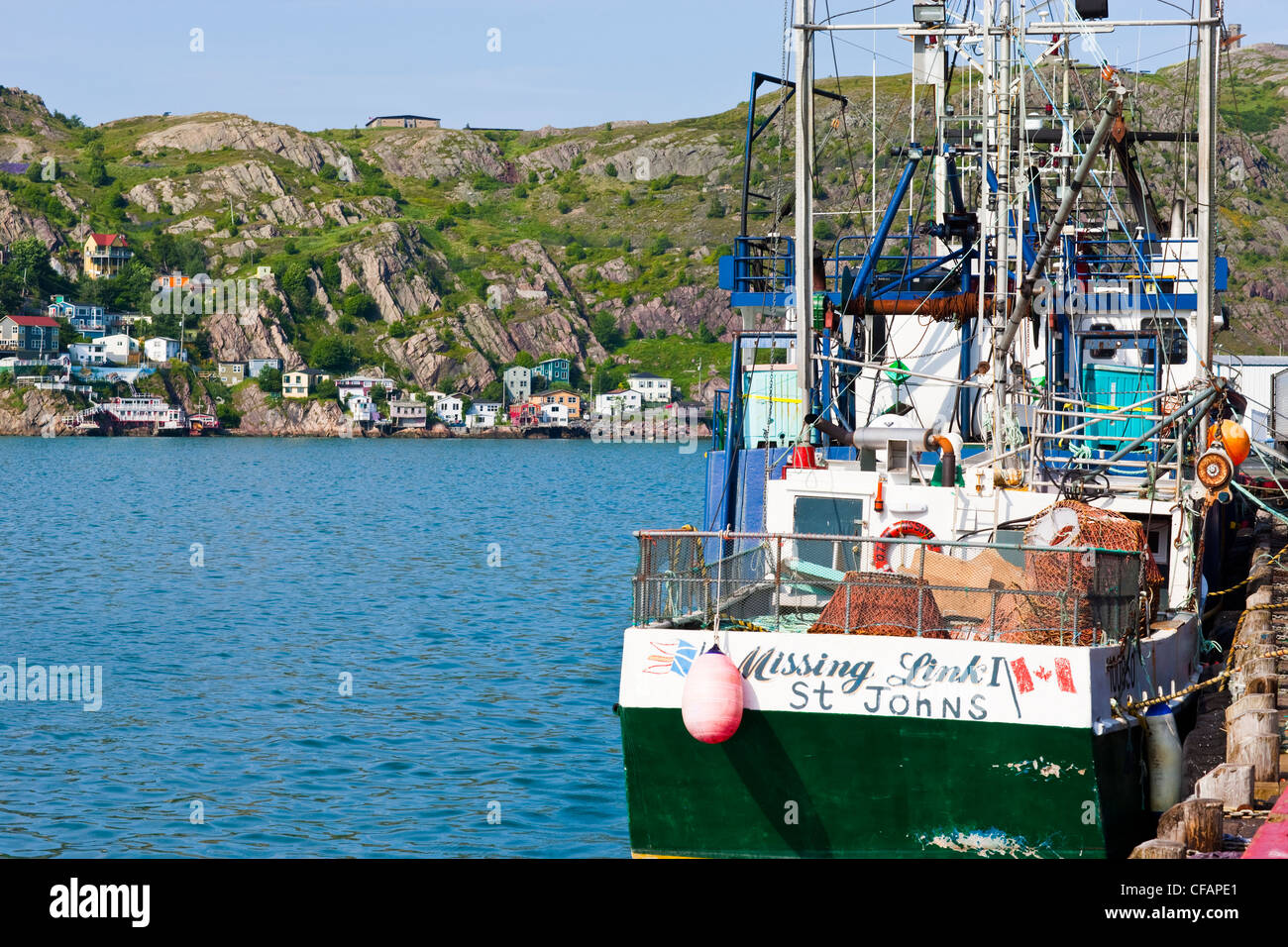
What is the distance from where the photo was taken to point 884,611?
569 inches

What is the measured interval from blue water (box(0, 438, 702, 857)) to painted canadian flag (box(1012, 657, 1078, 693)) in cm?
619

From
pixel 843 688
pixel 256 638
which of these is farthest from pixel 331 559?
pixel 843 688

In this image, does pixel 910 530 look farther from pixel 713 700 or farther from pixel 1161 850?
pixel 1161 850

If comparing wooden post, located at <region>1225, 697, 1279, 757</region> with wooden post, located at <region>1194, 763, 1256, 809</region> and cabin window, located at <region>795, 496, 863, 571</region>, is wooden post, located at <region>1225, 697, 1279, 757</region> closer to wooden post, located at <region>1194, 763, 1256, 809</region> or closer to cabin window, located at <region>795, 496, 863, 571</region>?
wooden post, located at <region>1194, 763, 1256, 809</region>

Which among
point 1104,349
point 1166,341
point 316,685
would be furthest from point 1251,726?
point 316,685

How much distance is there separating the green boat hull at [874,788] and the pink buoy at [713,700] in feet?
0.95

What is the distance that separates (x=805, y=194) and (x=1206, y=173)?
557cm

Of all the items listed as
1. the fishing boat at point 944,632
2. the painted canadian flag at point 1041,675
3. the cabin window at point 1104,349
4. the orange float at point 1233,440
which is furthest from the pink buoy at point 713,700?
the cabin window at point 1104,349

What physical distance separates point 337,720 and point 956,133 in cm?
2038

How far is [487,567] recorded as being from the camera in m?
50.6

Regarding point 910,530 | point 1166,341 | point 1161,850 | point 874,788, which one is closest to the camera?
point 1161,850

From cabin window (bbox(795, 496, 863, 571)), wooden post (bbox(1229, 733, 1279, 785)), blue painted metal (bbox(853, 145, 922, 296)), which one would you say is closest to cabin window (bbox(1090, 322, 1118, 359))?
blue painted metal (bbox(853, 145, 922, 296))

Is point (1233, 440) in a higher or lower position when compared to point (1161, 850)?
higher
